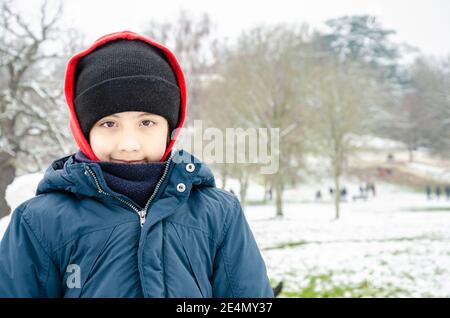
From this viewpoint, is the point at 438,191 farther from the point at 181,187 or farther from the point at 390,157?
the point at 181,187

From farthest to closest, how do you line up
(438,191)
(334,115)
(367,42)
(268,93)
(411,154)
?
(367,42)
(411,154)
(438,191)
(268,93)
(334,115)

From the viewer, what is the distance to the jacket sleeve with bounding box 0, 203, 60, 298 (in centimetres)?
123

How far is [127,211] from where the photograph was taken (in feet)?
4.33

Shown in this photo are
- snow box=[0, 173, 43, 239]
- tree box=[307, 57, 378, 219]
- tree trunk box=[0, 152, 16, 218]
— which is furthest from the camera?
tree box=[307, 57, 378, 219]

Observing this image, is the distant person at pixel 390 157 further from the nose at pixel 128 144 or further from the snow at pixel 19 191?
the nose at pixel 128 144

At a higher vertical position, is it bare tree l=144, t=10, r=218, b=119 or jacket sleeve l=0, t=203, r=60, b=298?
bare tree l=144, t=10, r=218, b=119

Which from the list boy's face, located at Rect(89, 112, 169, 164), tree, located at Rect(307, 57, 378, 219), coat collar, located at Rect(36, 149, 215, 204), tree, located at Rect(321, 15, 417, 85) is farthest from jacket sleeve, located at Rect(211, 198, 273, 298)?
tree, located at Rect(321, 15, 417, 85)

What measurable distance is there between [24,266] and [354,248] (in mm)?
11192

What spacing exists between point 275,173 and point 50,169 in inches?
703

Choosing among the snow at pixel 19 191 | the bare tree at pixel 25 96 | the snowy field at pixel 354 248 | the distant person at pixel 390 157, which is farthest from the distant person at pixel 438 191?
the snow at pixel 19 191

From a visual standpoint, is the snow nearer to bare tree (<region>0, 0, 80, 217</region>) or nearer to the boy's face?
the boy's face

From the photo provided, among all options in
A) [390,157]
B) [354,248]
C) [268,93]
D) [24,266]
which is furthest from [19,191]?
[390,157]
